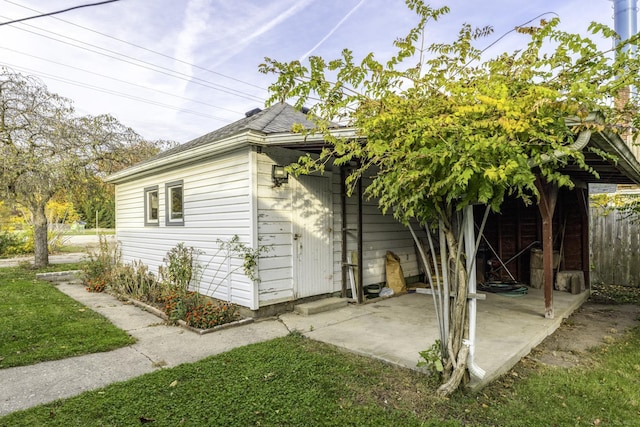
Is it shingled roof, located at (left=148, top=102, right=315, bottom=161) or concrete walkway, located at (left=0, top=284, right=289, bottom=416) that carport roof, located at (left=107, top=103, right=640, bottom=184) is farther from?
concrete walkway, located at (left=0, top=284, right=289, bottom=416)

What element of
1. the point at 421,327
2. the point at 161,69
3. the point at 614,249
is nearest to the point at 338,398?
the point at 421,327

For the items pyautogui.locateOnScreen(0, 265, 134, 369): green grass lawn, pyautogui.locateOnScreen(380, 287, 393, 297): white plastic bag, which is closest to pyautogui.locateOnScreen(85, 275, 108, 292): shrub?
pyautogui.locateOnScreen(0, 265, 134, 369): green grass lawn

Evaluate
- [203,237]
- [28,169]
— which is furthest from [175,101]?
[203,237]

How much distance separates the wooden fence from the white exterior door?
5837 millimetres

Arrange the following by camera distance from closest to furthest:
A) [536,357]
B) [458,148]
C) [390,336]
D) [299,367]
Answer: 1. [458,148]
2. [299,367]
3. [536,357]
4. [390,336]

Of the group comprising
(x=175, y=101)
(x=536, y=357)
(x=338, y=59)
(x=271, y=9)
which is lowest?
(x=536, y=357)

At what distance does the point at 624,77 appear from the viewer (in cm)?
231

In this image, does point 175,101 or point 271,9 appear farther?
point 175,101

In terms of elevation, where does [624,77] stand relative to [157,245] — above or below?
above

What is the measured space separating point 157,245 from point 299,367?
5.62 meters

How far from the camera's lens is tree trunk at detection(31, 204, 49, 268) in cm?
1042

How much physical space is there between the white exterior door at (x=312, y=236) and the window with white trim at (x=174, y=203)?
8.39 feet

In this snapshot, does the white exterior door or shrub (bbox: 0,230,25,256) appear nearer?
the white exterior door

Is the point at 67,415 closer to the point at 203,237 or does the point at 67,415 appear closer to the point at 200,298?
the point at 200,298
